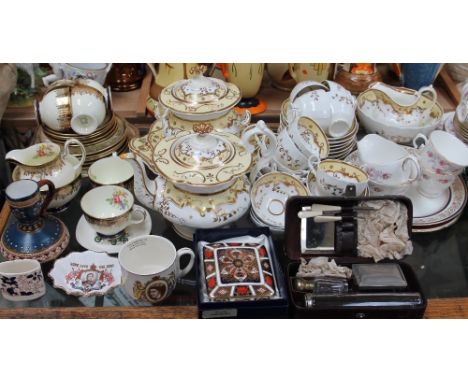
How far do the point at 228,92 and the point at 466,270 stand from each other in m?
0.83

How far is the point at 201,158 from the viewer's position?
1.41 m

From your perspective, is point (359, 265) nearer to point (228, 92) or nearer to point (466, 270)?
point (466, 270)

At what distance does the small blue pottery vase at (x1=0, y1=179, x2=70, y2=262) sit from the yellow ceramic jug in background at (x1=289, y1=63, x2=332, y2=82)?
0.97m

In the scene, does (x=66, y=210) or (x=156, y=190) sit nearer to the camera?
(x=156, y=190)

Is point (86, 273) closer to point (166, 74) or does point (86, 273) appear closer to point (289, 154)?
point (289, 154)

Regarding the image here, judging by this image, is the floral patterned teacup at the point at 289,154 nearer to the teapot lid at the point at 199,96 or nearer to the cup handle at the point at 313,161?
the cup handle at the point at 313,161

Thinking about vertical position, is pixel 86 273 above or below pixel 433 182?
below

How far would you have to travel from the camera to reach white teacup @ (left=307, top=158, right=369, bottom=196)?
56.9 inches

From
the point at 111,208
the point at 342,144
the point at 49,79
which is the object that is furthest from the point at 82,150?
the point at 342,144

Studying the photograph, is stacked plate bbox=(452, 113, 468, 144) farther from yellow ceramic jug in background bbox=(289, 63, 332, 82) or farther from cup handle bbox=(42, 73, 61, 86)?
A: cup handle bbox=(42, 73, 61, 86)

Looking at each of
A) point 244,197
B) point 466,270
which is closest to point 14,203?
point 244,197

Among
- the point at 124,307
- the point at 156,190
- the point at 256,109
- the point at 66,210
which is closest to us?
the point at 124,307

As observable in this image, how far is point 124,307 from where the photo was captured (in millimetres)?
1373

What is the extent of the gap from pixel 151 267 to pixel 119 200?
0.81ft
